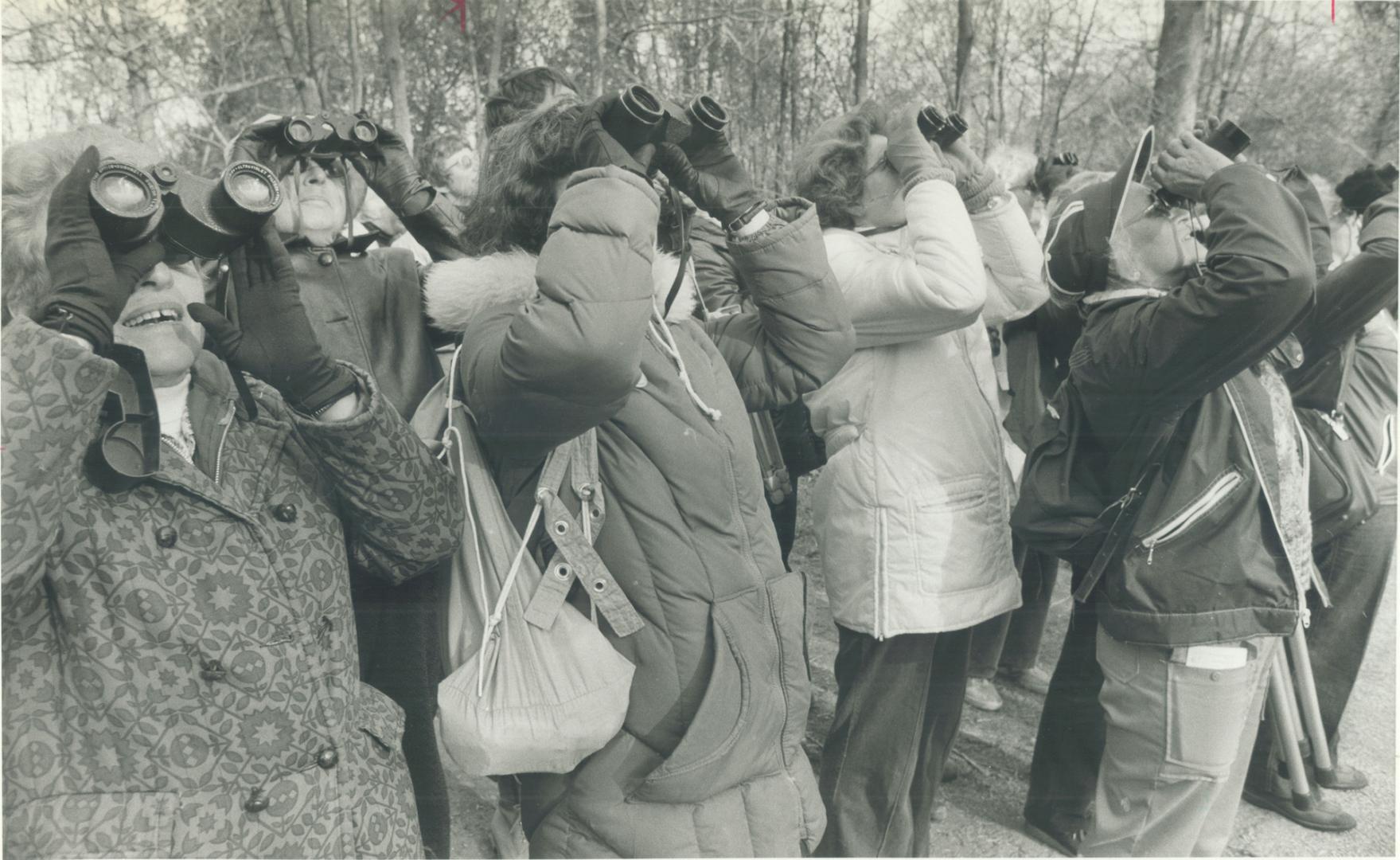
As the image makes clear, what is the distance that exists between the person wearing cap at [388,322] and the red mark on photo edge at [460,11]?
1567mm

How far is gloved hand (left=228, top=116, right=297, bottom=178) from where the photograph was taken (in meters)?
2.11

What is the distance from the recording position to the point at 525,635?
164 centimetres

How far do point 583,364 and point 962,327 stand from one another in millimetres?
1270

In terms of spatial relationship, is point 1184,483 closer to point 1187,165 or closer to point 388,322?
point 1187,165

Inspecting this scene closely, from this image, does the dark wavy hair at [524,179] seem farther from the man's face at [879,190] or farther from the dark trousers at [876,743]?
the dark trousers at [876,743]

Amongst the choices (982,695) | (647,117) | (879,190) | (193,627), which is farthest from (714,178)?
(982,695)

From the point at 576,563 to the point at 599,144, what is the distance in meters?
0.68

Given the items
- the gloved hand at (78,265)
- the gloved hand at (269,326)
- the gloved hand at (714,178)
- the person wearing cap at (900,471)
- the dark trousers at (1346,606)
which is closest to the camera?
the gloved hand at (78,265)

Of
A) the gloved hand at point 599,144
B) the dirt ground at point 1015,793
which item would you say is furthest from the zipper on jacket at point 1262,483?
the gloved hand at point 599,144

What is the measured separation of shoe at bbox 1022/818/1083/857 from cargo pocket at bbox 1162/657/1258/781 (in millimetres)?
719

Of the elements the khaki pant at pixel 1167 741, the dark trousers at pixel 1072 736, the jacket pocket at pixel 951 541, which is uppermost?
the jacket pocket at pixel 951 541

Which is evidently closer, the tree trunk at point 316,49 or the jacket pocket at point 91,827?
the jacket pocket at point 91,827

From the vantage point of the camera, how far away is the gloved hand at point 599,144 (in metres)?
1.66

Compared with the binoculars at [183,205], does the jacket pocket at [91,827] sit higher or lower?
lower
